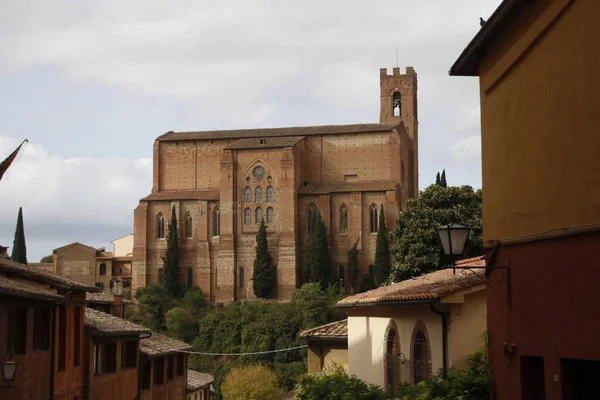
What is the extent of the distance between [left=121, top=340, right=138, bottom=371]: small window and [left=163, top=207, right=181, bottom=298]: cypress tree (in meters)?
60.1

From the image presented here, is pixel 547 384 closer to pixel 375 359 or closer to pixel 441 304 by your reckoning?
pixel 441 304

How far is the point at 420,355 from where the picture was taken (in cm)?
1591

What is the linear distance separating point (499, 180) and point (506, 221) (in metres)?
0.53

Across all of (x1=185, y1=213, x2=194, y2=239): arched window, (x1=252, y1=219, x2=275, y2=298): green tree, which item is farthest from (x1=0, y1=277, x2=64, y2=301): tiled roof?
(x1=185, y1=213, x2=194, y2=239): arched window

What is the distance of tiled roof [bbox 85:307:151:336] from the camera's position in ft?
77.4

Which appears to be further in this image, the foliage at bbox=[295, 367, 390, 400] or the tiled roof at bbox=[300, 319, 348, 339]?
the tiled roof at bbox=[300, 319, 348, 339]

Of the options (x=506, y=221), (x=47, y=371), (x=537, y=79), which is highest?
(x=537, y=79)

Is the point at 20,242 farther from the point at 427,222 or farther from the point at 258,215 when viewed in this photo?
the point at 427,222

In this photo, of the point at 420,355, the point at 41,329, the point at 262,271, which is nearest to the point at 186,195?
the point at 262,271

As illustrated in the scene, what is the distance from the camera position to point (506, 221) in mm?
10797

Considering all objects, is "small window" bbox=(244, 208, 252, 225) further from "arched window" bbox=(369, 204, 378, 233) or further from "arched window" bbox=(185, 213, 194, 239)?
"arched window" bbox=(369, 204, 378, 233)

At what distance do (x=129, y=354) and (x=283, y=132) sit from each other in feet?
226

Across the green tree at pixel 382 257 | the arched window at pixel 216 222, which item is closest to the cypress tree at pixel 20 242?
the arched window at pixel 216 222

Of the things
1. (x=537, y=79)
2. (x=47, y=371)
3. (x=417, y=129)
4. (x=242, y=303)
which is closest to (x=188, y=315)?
(x=242, y=303)
